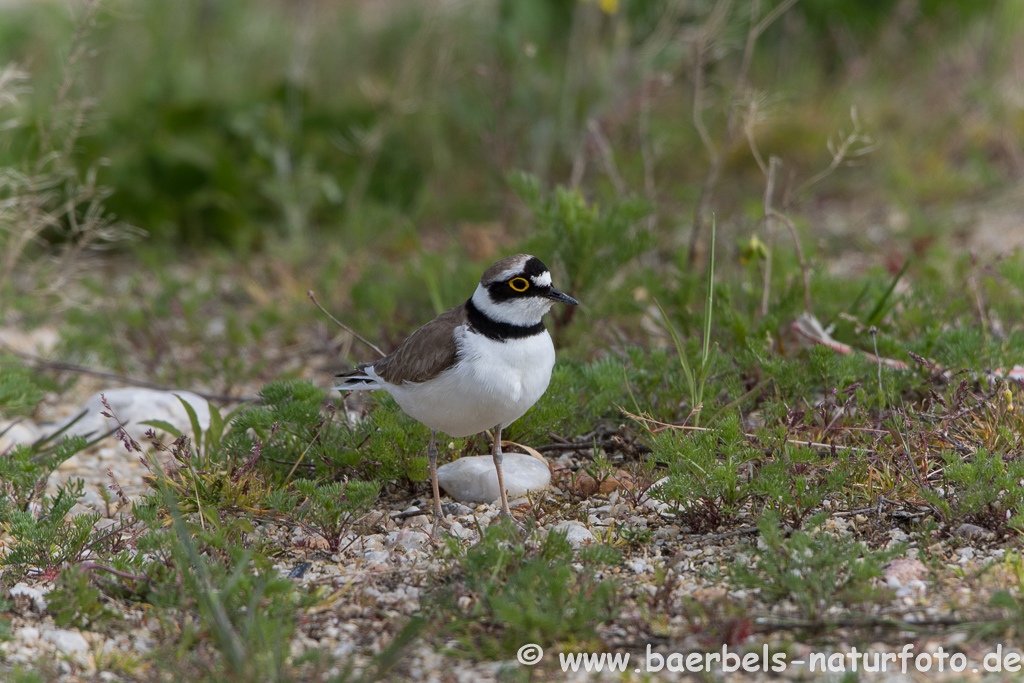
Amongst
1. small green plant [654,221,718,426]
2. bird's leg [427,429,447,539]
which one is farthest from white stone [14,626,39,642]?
small green plant [654,221,718,426]

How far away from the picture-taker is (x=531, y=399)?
3561mm

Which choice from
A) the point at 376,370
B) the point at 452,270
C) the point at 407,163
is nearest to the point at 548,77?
the point at 407,163

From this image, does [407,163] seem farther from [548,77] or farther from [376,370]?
[376,370]

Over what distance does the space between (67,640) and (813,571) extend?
222 cm

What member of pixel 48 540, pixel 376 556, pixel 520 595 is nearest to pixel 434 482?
pixel 376 556

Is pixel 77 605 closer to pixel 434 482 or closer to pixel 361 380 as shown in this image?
pixel 434 482

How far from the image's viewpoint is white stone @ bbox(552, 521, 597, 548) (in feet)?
11.4

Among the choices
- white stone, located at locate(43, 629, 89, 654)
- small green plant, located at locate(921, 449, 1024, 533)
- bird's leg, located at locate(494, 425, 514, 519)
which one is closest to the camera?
white stone, located at locate(43, 629, 89, 654)

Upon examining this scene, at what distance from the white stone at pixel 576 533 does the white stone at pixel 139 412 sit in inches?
74.7

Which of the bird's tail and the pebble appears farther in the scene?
the bird's tail

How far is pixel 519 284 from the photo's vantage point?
11.8 ft

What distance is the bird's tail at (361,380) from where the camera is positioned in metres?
4.02

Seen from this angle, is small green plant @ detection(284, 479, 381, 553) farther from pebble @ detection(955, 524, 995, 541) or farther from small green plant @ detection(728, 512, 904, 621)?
pebble @ detection(955, 524, 995, 541)
